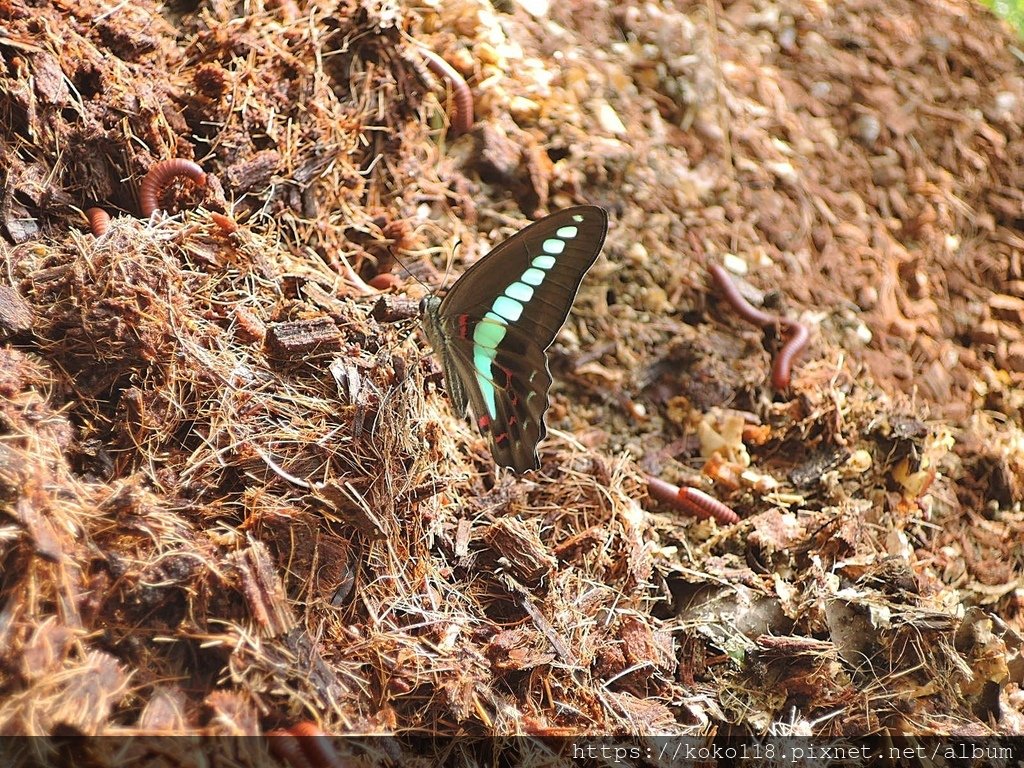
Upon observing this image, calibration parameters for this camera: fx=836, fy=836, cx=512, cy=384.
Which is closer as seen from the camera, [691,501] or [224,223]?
[224,223]

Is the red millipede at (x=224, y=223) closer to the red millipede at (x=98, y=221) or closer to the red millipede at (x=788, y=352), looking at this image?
the red millipede at (x=98, y=221)

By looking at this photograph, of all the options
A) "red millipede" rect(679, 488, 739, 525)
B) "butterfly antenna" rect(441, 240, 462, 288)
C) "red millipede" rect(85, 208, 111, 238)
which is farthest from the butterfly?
"red millipede" rect(85, 208, 111, 238)

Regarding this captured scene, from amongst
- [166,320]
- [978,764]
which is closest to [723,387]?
[978,764]

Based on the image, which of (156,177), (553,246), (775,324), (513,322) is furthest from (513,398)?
(775,324)

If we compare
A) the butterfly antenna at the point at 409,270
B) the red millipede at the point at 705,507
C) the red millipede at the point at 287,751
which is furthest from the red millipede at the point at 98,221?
the red millipede at the point at 705,507

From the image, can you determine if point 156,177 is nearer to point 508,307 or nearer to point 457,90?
point 508,307

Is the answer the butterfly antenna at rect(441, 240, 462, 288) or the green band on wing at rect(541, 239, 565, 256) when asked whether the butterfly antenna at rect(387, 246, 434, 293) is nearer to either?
the butterfly antenna at rect(441, 240, 462, 288)

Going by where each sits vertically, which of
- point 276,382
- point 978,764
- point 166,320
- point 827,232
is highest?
point 166,320

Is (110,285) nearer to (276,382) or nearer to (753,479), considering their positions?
(276,382)
